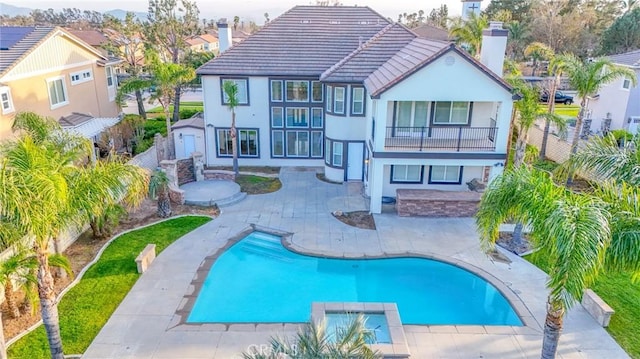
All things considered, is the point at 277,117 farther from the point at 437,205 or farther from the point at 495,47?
the point at 495,47

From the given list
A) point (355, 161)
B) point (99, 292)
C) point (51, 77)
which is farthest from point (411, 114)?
point (51, 77)

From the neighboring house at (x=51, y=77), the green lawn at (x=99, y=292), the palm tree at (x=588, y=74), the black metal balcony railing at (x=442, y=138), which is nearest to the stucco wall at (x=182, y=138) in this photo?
the neighboring house at (x=51, y=77)

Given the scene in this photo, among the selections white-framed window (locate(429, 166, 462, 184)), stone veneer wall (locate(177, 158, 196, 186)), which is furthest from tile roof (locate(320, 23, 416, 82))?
stone veneer wall (locate(177, 158, 196, 186))

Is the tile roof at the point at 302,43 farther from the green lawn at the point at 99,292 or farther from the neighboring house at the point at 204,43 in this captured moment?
the neighboring house at the point at 204,43

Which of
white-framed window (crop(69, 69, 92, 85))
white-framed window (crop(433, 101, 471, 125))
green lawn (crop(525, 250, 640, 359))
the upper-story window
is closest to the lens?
green lawn (crop(525, 250, 640, 359))

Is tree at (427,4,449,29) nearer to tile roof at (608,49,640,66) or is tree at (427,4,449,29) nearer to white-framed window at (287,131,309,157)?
tile roof at (608,49,640,66)

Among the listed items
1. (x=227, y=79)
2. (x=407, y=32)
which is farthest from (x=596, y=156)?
(x=227, y=79)

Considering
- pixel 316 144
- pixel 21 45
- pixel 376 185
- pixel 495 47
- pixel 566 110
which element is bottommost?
pixel 376 185
